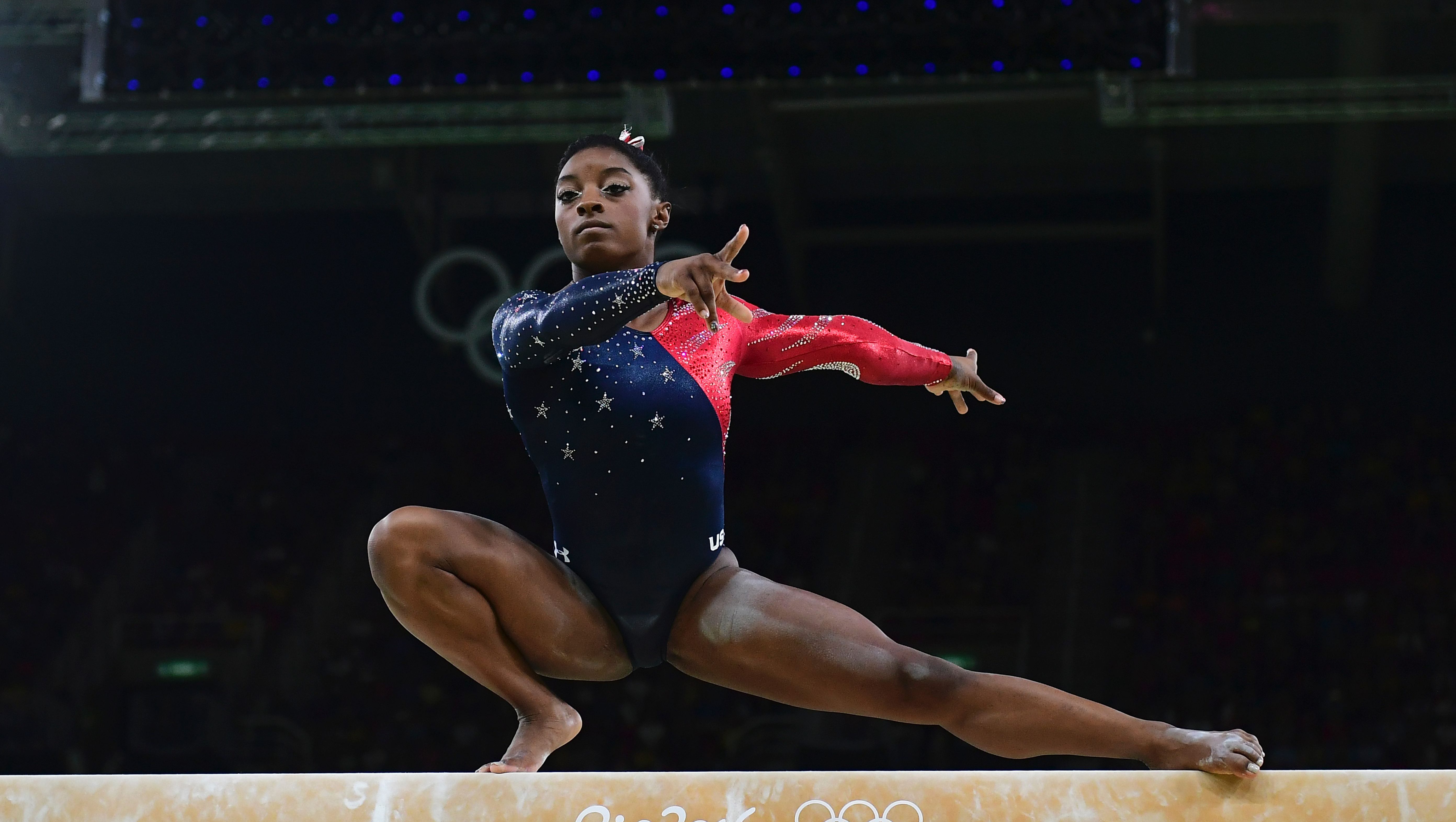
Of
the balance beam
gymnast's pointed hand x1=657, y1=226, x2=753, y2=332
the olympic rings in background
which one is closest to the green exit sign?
the olympic rings in background

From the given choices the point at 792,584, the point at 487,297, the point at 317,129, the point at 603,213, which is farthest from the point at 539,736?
the point at 487,297

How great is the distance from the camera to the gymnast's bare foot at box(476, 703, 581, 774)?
8.77 ft

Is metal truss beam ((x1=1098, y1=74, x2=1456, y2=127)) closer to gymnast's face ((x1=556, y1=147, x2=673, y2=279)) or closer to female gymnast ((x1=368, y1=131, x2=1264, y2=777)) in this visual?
gymnast's face ((x1=556, y1=147, x2=673, y2=279))

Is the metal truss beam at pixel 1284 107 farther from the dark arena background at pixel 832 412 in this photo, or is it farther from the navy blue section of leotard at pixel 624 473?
the navy blue section of leotard at pixel 624 473

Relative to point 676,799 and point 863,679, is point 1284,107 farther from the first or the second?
point 676,799

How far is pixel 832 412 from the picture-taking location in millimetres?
12539

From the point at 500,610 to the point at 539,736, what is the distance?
241mm

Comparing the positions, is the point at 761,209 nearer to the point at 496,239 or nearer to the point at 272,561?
the point at 496,239

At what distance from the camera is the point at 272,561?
469 inches

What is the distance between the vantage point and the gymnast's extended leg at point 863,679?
2.68 meters

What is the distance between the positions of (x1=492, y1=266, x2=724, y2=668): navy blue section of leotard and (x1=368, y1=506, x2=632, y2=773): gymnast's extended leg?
0.22ft

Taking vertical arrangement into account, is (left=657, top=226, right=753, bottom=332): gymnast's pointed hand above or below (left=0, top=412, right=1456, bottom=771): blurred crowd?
above

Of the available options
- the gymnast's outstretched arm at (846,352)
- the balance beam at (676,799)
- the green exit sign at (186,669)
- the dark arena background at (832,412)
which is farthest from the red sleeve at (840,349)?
the green exit sign at (186,669)

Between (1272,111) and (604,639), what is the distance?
6.24 m
